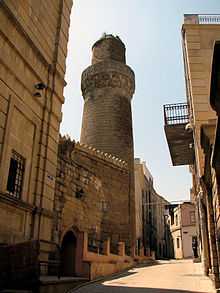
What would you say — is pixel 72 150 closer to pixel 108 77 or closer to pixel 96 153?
pixel 96 153

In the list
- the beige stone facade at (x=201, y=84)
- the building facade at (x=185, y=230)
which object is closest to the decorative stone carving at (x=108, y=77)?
the beige stone facade at (x=201, y=84)

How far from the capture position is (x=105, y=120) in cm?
2495

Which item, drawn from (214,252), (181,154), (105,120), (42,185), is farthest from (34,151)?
(105,120)

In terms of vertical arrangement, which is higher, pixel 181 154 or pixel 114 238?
pixel 181 154

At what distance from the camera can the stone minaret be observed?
2453 cm

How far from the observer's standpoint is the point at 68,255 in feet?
38.0

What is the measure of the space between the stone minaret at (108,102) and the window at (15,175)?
52.1ft

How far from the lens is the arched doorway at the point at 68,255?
1111 centimetres

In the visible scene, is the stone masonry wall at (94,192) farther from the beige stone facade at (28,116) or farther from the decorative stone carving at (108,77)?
the decorative stone carving at (108,77)

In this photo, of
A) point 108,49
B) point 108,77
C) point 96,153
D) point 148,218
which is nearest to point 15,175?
point 96,153

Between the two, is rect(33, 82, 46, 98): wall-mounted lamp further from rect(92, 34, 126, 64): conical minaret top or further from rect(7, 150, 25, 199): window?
rect(92, 34, 126, 64): conical minaret top

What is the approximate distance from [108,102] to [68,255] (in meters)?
15.9

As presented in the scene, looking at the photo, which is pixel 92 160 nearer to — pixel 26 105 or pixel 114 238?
pixel 114 238

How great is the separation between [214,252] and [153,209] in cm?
3553
